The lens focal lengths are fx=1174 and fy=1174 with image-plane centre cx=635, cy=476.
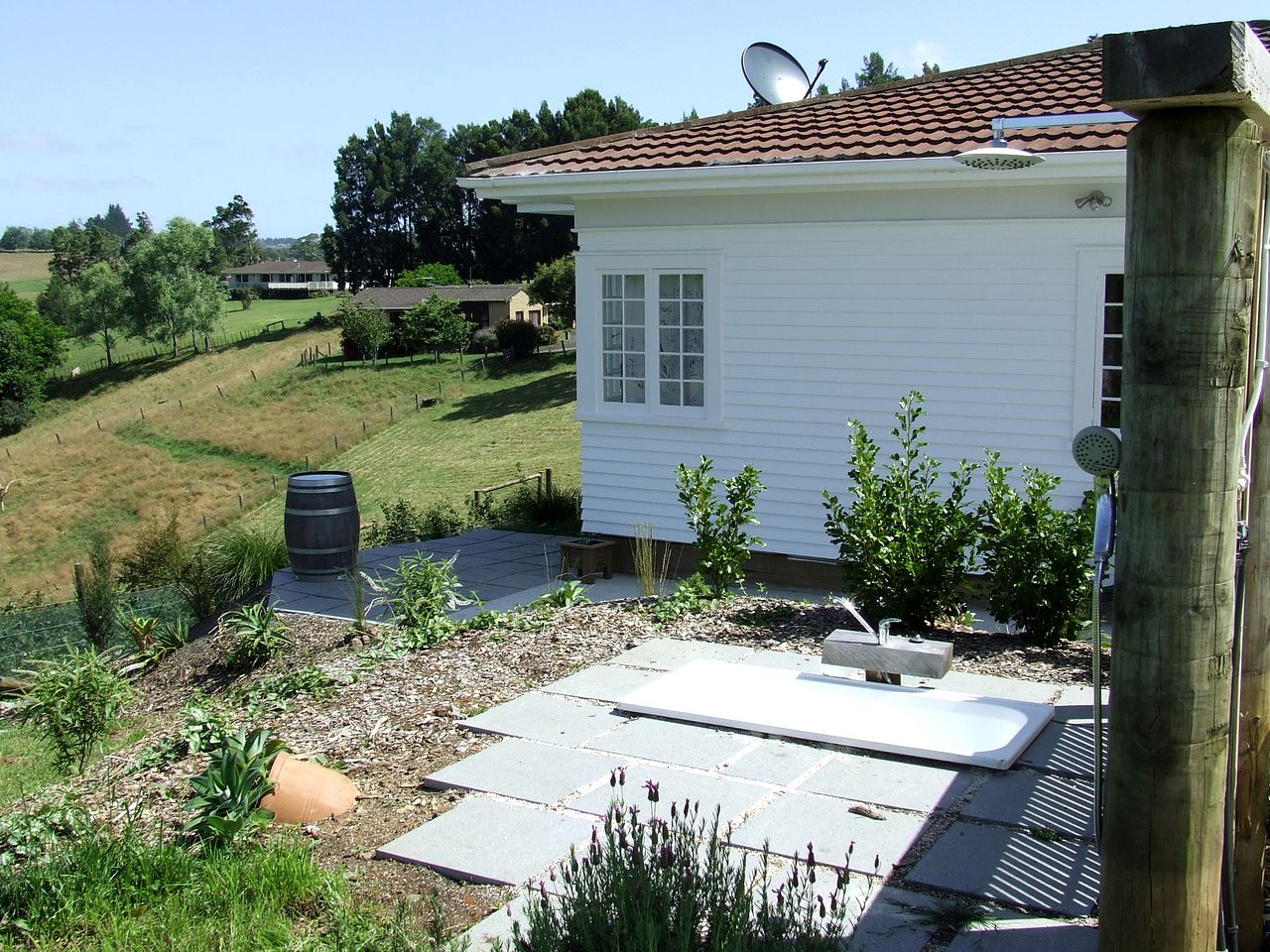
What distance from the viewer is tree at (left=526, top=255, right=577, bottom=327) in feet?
136

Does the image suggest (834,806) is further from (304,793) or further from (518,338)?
(518,338)

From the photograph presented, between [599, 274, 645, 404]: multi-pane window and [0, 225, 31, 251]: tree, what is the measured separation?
186212mm

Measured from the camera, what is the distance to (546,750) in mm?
4754

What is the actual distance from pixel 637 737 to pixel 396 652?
88.8 inches

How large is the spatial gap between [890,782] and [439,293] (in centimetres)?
5334

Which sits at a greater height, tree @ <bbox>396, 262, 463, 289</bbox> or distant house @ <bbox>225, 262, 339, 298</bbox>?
distant house @ <bbox>225, 262, 339, 298</bbox>

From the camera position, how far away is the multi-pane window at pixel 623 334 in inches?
391

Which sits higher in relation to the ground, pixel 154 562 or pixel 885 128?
pixel 885 128

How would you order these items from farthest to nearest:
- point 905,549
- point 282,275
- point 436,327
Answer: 1. point 282,275
2. point 436,327
3. point 905,549

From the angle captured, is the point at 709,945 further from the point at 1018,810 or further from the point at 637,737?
the point at 637,737

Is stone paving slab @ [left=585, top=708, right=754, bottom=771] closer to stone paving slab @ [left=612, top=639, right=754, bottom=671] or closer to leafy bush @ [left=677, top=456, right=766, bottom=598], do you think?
stone paving slab @ [left=612, top=639, right=754, bottom=671]

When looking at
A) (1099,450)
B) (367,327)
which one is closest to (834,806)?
(1099,450)

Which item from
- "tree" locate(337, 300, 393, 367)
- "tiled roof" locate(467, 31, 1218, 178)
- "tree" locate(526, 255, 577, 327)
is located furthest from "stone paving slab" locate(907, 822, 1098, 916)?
"tree" locate(337, 300, 393, 367)

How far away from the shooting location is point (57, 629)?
10188mm
